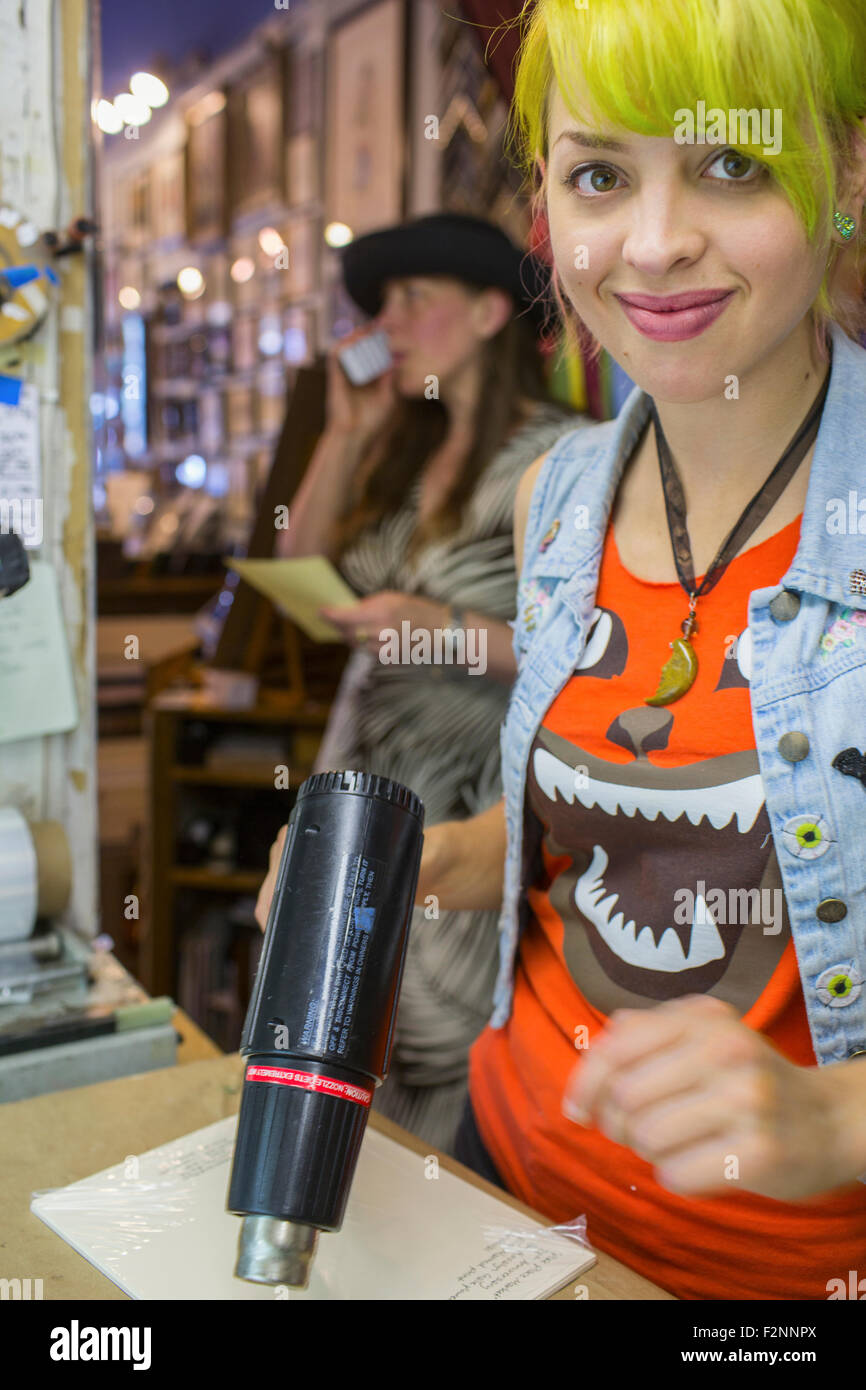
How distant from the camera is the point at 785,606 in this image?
0.87 metres

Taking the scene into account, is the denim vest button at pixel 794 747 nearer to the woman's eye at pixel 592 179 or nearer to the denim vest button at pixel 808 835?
the denim vest button at pixel 808 835

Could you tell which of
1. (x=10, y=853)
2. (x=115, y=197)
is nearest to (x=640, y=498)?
(x=10, y=853)

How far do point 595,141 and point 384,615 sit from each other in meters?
1.15

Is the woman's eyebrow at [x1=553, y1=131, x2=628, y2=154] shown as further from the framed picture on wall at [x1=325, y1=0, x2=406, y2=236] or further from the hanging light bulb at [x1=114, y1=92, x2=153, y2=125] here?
the hanging light bulb at [x1=114, y1=92, x2=153, y2=125]

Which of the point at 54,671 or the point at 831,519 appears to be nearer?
the point at 831,519

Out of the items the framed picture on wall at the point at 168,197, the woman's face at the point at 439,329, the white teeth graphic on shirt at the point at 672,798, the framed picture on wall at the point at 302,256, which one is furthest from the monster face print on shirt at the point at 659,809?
the framed picture on wall at the point at 168,197

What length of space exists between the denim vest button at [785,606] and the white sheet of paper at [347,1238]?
48 centimetres

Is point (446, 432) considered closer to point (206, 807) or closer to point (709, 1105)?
point (206, 807)

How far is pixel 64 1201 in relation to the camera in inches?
32.2

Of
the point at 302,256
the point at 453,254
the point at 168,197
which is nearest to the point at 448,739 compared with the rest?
the point at 453,254

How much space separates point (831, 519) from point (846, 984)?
1.13 ft
